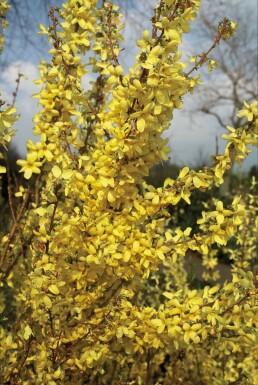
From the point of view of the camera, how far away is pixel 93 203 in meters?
2.20

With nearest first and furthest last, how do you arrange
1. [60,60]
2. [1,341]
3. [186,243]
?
[186,243]
[60,60]
[1,341]

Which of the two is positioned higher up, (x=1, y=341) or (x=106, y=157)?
(x=106, y=157)

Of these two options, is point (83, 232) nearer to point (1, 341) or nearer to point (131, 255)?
point (131, 255)

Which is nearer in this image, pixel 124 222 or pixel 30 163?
pixel 124 222

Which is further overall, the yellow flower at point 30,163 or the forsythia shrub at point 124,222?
the yellow flower at point 30,163

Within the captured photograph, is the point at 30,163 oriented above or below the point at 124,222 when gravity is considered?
above

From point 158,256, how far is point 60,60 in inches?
44.5

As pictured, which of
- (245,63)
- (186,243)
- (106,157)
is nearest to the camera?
(106,157)

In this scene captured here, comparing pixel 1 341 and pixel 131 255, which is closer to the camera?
pixel 131 255

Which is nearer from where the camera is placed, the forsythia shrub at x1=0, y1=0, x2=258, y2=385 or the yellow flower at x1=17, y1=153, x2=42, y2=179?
the forsythia shrub at x1=0, y1=0, x2=258, y2=385

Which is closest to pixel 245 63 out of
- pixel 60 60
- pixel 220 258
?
pixel 220 258

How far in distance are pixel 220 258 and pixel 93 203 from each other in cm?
914

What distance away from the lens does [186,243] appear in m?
2.26

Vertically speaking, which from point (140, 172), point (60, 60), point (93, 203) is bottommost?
→ point (93, 203)
